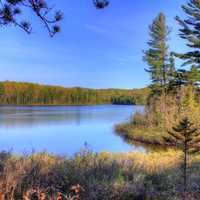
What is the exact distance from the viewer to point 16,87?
88.8 meters

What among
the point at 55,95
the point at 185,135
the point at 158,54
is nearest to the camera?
the point at 185,135

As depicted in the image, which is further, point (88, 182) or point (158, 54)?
point (158, 54)

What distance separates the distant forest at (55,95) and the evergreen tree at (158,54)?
44003mm

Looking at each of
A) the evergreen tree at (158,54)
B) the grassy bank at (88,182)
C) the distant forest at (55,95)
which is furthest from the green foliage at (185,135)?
the distant forest at (55,95)

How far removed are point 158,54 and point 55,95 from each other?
6166 cm

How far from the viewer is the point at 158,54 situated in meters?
33.5

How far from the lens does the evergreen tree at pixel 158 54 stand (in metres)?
33.1

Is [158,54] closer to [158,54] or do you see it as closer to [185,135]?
[158,54]

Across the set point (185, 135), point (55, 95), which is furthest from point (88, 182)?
point (55, 95)

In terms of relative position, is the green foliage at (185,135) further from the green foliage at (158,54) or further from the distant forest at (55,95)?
the distant forest at (55,95)

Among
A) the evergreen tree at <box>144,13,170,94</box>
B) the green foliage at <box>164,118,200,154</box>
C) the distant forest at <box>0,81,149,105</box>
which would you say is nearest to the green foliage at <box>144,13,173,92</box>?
the evergreen tree at <box>144,13,170,94</box>

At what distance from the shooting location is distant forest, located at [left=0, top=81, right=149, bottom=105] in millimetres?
84875

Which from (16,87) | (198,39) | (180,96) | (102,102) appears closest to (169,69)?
(198,39)

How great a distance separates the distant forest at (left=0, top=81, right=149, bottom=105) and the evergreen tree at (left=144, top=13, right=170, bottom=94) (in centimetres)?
4400
